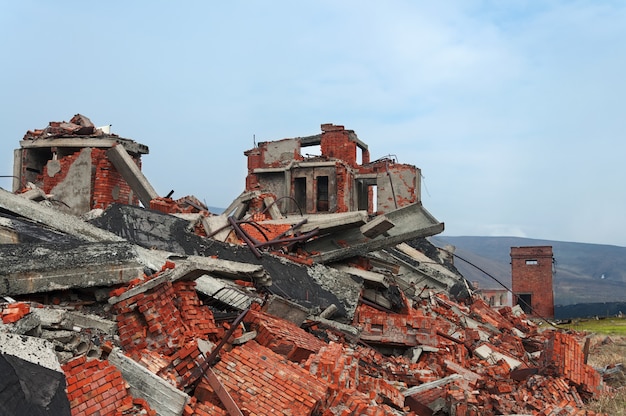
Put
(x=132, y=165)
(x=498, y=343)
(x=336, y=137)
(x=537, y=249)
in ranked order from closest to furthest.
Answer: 1. (x=498, y=343)
2. (x=132, y=165)
3. (x=336, y=137)
4. (x=537, y=249)

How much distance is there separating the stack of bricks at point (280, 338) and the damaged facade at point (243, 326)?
21 mm

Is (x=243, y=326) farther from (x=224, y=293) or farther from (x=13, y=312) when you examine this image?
(x=13, y=312)

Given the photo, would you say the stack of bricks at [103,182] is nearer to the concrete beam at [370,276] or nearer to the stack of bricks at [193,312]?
the concrete beam at [370,276]

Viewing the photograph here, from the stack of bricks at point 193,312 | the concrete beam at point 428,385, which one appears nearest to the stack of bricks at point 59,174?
the stack of bricks at point 193,312

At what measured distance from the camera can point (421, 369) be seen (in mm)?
7086

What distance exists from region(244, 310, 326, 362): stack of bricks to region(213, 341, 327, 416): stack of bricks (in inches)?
11.4

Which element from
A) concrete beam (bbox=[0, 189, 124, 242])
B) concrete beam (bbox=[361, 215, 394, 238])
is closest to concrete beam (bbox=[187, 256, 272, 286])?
concrete beam (bbox=[0, 189, 124, 242])

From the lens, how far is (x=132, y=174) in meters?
11.9

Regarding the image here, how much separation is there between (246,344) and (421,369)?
311 cm

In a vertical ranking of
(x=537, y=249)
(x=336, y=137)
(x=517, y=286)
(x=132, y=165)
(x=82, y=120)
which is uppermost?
(x=336, y=137)

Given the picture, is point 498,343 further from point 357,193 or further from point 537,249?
point 537,249

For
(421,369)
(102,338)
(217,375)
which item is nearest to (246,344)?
(217,375)

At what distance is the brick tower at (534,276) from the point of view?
2833 centimetres

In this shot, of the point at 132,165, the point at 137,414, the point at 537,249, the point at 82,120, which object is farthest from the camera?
the point at 537,249
